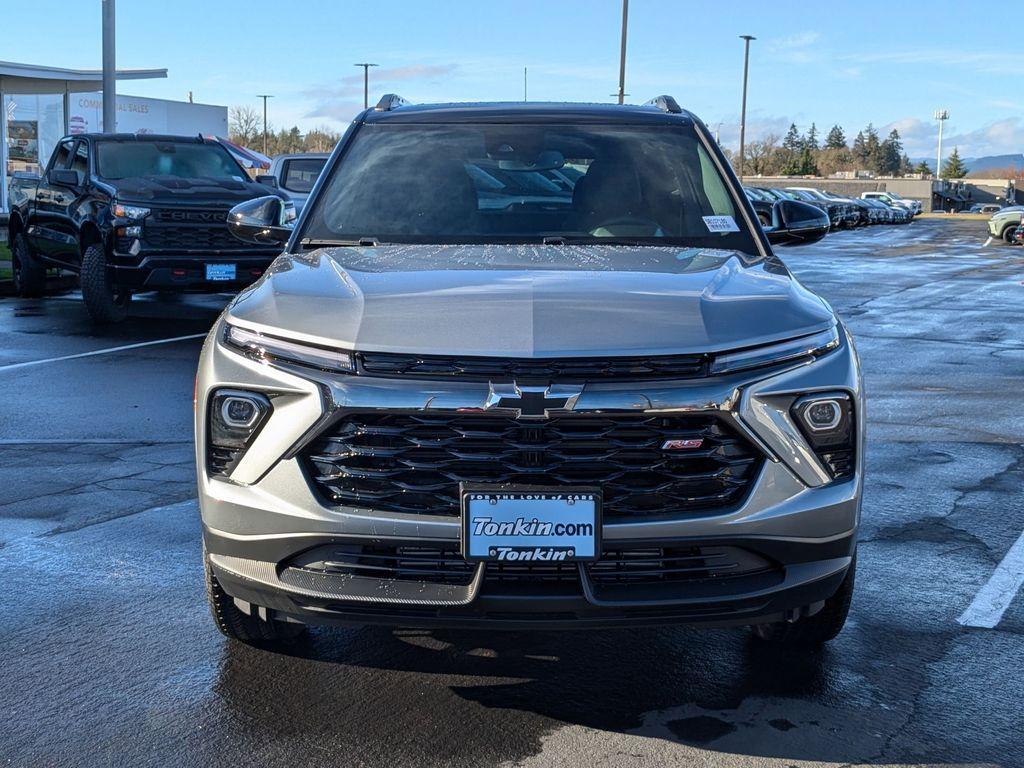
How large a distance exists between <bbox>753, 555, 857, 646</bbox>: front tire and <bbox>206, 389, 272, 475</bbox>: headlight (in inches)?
66.5

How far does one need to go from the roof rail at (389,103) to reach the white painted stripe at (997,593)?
118 inches

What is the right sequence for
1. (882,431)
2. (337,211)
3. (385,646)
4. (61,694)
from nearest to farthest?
(61,694) < (385,646) < (337,211) < (882,431)

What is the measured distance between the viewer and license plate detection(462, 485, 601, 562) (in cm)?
304

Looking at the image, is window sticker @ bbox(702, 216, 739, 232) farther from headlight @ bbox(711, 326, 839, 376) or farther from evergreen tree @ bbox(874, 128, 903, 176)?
evergreen tree @ bbox(874, 128, 903, 176)

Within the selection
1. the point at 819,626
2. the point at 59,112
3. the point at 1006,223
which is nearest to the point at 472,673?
the point at 819,626

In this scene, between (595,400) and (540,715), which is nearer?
(595,400)

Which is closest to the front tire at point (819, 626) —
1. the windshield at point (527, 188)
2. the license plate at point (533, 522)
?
the license plate at point (533, 522)

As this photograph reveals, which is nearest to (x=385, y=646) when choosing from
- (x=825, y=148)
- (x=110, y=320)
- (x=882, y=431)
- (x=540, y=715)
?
(x=540, y=715)

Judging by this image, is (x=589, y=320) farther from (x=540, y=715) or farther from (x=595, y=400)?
(x=540, y=715)

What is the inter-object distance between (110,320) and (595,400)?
10.8 metres

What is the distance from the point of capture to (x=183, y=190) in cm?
1257

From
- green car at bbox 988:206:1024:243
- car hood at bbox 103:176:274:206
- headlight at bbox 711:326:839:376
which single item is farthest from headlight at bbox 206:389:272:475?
green car at bbox 988:206:1024:243

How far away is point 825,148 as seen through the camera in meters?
192

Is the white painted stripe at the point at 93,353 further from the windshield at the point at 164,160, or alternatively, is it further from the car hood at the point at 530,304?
the car hood at the point at 530,304
